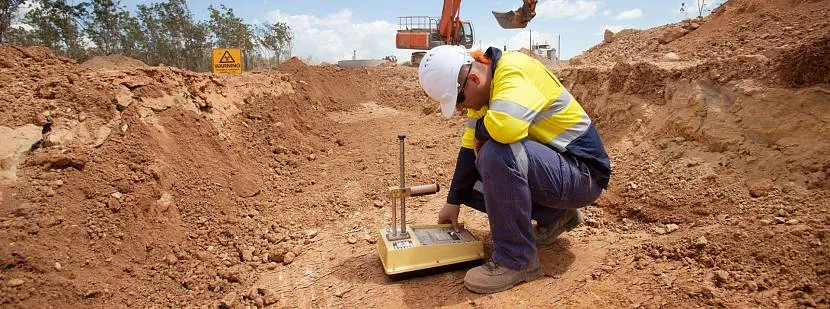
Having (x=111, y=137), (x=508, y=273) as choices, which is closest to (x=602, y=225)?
(x=508, y=273)

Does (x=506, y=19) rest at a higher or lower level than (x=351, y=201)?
higher

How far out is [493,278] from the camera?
221cm

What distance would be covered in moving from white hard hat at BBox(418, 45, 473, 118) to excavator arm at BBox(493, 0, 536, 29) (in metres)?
7.30

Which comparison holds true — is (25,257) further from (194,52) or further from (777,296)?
(194,52)

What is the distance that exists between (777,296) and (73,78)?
180 inches

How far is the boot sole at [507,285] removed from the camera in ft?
7.22

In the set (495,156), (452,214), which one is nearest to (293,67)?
(452,214)

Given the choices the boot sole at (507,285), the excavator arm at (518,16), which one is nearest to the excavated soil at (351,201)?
the boot sole at (507,285)

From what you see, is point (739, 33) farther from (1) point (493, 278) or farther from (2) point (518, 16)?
(2) point (518, 16)

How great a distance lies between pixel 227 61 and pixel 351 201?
328 cm

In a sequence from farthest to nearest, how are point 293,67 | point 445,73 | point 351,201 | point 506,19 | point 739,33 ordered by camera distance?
point 506,19
point 293,67
point 739,33
point 351,201
point 445,73

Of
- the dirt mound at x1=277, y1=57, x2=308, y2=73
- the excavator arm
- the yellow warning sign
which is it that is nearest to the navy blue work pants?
the yellow warning sign

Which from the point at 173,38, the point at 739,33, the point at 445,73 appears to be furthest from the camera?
the point at 173,38

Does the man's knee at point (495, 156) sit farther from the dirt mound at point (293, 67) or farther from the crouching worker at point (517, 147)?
the dirt mound at point (293, 67)
